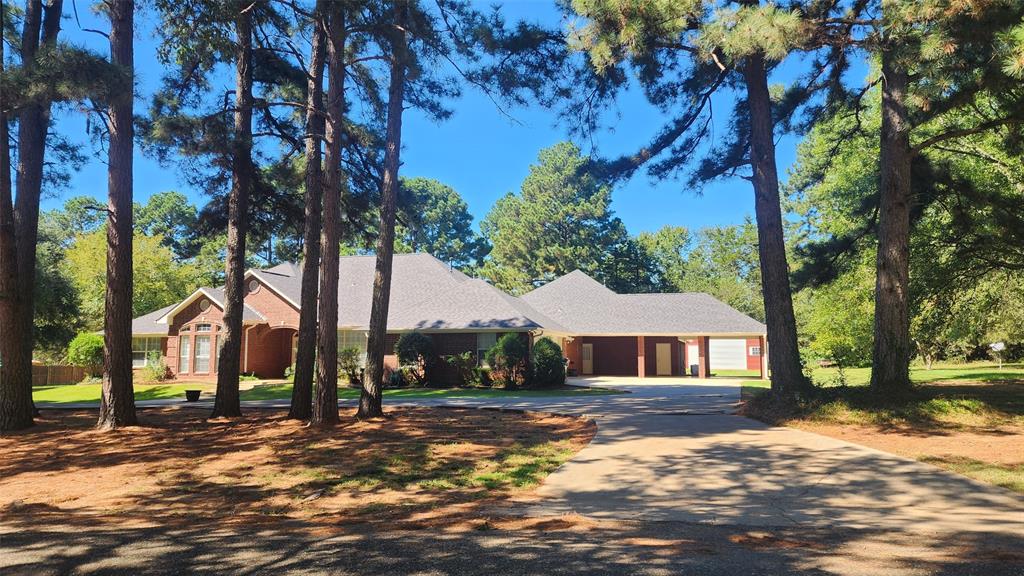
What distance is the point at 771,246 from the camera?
1384 centimetres

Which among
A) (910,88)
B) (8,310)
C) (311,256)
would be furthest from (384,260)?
(910,88)

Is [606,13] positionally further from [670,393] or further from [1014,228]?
[670,393]

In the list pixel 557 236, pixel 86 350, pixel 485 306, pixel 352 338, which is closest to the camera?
pixel 485 306

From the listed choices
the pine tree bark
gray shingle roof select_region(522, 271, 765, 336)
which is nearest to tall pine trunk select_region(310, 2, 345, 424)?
the pine tree bark

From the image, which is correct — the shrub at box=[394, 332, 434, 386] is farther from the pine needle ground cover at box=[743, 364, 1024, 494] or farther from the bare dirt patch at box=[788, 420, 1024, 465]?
the bare dirt patch at box=[788, 420, 1024, 465]

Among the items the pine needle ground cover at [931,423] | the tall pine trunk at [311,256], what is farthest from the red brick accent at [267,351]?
the pine needle ground cover at [931,423]

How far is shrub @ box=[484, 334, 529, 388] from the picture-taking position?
23453mm

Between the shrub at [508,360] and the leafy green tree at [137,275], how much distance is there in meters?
25.3

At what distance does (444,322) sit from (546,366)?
4.80m

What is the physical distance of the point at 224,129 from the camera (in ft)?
42.8

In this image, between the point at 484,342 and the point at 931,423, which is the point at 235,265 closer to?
the point at 484,342

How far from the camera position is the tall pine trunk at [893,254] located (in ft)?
41.6

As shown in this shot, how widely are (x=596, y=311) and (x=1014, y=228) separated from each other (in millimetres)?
19734

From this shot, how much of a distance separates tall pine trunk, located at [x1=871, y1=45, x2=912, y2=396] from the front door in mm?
20324
